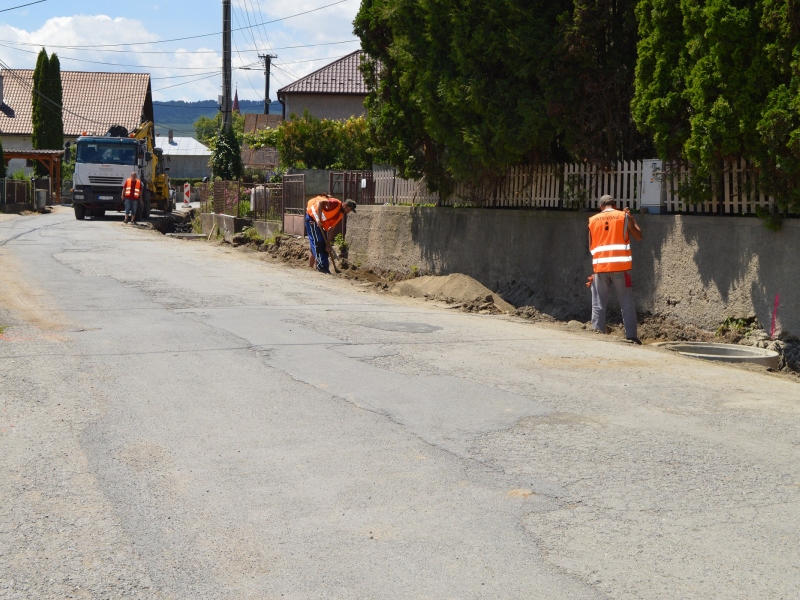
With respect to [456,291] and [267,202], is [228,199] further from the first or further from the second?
[456,291]

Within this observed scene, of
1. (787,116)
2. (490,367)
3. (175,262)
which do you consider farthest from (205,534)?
(175,262)

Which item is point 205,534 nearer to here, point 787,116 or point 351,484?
point 351,484

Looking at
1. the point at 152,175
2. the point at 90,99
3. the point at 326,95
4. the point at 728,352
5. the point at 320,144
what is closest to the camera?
the point at 728,352

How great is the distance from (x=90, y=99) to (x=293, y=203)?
165 ft

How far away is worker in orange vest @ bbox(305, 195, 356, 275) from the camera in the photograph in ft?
59.6

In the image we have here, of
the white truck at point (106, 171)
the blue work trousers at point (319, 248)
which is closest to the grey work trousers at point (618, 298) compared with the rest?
the blue work trousers at point (319, 248)

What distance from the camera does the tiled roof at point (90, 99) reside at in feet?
213

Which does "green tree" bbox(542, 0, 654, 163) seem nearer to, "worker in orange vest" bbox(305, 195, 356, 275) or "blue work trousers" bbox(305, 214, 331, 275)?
"worker in orange vest" bbox(305, 195, 356, 275)

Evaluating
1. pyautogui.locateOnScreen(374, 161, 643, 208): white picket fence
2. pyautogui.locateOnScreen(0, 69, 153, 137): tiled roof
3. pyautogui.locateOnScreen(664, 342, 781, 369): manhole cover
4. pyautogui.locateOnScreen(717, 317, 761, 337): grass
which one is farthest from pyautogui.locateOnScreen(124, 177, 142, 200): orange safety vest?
pyautogui.locateOnScreen(0, 69, 153, 137): tiled roof

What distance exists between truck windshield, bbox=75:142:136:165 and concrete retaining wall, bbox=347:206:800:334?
57.0 feet

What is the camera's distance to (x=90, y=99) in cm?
6856

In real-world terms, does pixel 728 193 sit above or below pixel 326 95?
below

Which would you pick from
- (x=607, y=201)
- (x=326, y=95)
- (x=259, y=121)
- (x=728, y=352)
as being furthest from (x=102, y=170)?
(x=259, y=121)

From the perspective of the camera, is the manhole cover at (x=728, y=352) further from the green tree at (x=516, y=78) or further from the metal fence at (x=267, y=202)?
the metal fence at (x=267, y=202)
